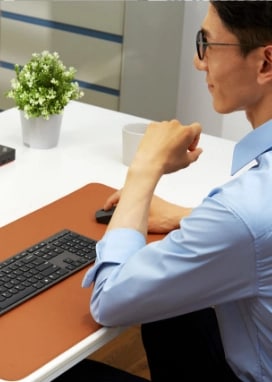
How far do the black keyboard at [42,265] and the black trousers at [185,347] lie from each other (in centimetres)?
28

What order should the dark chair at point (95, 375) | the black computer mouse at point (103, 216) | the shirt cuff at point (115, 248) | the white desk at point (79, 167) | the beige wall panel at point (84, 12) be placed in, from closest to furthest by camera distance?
the shirt cuff at point (115, 248), the dark chair at point (95, 375), the black computer mouse at point (103, 216), the white desk at point (79, 167), the beige wall panel at point (84, 12)

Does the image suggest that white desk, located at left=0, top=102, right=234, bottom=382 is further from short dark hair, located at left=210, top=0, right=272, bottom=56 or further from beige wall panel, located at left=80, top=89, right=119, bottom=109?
beige wall panel, located at left=80, top=89, right=119, bottom=109

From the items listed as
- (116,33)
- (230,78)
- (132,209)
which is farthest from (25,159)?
(116,33)

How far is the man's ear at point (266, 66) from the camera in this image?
1375mm

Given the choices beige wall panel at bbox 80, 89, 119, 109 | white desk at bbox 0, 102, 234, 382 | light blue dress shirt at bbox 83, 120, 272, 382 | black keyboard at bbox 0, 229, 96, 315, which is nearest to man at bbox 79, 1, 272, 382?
light blue dress shirt at bbox 83, 120, 272, 382

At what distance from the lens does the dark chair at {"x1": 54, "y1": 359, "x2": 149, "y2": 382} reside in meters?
1.69

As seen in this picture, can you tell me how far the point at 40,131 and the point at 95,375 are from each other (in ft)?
2.52

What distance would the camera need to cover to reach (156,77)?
3600 millimetres

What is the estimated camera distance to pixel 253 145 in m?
1.48

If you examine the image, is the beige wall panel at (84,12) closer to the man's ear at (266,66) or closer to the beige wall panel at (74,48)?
the beige wall panel at (74,48)

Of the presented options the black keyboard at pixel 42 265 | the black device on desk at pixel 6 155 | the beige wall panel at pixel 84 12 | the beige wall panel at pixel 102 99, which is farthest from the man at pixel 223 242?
the beige wall panel at pixel 102 99

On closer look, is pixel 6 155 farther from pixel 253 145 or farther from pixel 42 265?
pixel 253 145

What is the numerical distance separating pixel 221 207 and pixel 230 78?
280mm

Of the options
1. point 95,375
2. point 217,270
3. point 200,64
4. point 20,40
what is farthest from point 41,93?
point 20,40
